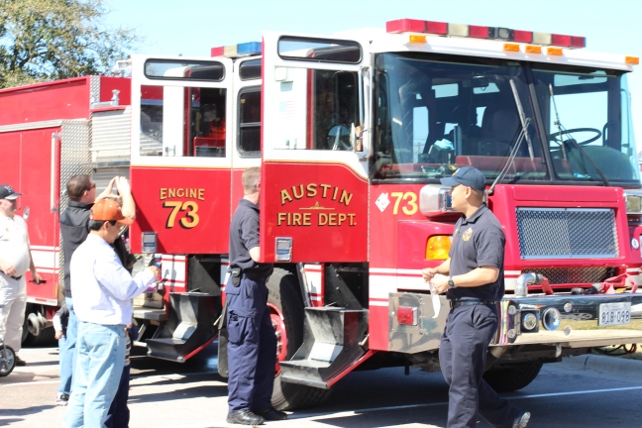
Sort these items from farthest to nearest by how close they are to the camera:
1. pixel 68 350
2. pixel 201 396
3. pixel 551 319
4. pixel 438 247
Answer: pixel 201 396 < pixel 68 350 < pixel 438 247 < pixel 551 319

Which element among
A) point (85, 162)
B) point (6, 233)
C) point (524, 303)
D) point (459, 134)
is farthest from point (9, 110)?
point (524, 303)

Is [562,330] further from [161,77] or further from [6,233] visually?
[6,233]

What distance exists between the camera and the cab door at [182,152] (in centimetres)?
948

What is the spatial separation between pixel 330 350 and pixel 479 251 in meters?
1.92

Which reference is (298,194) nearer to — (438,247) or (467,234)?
(438,247)

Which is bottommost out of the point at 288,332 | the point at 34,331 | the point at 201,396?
the point at 201,396

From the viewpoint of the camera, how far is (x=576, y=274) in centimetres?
782

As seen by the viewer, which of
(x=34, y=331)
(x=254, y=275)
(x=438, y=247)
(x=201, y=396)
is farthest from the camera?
(x=34, y=331)

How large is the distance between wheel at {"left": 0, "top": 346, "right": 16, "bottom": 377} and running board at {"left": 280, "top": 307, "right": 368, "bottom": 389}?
315 centimetres

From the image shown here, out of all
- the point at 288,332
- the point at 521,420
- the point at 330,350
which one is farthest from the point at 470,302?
the point at 288,332

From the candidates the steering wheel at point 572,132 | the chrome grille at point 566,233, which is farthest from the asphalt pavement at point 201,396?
the steering wheel at point 572,132

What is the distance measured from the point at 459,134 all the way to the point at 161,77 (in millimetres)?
3036

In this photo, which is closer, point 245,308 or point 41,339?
point 245,308

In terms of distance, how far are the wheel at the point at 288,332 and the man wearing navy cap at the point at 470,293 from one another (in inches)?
76.0
